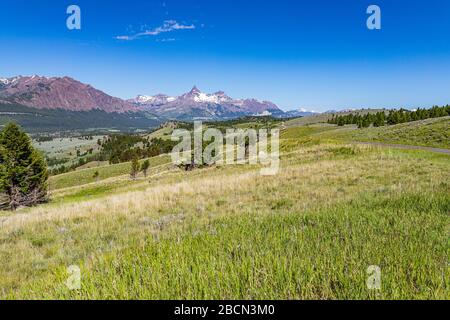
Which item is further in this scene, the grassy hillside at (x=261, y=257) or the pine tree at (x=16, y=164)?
the pine tree at (x=16, y=164)

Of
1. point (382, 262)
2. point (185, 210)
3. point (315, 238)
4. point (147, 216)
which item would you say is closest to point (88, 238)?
point (147, 216)

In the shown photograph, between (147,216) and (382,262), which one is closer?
(382,262)

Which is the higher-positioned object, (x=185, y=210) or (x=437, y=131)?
(x=437, y=131)

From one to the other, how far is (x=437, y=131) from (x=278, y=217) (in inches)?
1939

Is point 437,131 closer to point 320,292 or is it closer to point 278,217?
point 278,217

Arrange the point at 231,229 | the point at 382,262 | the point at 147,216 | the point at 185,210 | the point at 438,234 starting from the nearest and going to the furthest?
the point at 382,262 → the point at 438,234 → the point at 231,229 → the point at 147,216 → the point at 185,210

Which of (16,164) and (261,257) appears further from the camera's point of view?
(16,164)

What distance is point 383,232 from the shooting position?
19.4 ft

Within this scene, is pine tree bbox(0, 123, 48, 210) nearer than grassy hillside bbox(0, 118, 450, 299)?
No

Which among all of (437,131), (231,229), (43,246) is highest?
(437,131)

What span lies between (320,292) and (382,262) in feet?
4.36

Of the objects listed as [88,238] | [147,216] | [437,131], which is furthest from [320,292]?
[437,131]

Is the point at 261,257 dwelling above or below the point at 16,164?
above

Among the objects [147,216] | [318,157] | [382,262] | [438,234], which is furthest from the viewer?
[318,157]
